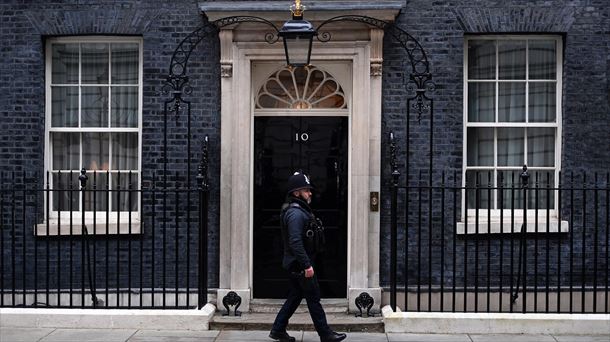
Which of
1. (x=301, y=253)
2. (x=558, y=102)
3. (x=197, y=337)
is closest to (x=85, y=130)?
(x=197, y=337)

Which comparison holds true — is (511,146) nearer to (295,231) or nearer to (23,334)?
(295,231)

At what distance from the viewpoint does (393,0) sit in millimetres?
10273

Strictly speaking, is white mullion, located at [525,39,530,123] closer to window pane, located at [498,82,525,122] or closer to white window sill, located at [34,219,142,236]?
window pane, located at [498,82,525,122]

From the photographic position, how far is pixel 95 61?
1084 cm

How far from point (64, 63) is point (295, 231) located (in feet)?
13.5

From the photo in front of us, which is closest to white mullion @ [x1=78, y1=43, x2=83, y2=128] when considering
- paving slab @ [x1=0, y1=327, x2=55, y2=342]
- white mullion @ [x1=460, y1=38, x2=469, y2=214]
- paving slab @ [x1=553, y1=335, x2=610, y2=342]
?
paving slab @ [x1=0, y1=327, x2=55, y2=342]

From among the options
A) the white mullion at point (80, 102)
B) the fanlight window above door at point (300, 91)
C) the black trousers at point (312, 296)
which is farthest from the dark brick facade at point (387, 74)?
the black trousers at point (312, 296)

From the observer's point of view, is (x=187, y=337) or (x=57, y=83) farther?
(x=57, y=83)

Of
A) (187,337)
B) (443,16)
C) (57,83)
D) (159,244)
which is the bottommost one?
(187,337)

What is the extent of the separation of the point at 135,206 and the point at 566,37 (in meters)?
5.54

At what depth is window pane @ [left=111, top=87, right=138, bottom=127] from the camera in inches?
426

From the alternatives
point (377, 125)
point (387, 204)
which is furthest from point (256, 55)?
point (387, 204)

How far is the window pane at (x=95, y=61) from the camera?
10.8 metres

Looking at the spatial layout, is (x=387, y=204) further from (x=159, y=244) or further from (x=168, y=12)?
(x=168, y=12)
